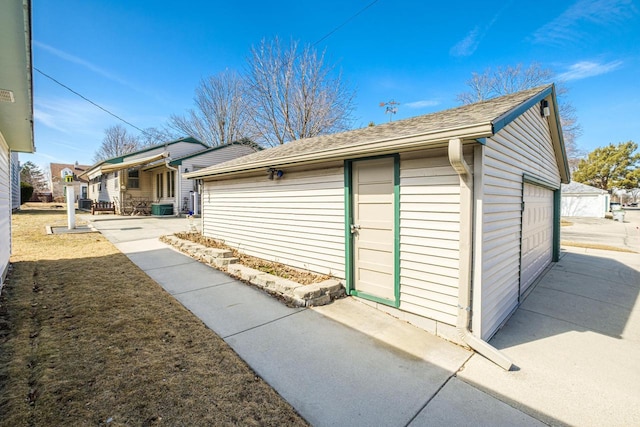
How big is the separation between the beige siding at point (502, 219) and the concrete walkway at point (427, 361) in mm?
438

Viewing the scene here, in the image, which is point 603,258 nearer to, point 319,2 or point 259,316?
point 259,316

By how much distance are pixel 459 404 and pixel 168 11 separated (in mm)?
12882

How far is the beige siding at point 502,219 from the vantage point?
325cm

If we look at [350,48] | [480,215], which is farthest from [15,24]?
[350,48]

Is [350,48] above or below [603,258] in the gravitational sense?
above

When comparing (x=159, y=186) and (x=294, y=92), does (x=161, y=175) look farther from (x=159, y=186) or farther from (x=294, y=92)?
(x=294, y=92)

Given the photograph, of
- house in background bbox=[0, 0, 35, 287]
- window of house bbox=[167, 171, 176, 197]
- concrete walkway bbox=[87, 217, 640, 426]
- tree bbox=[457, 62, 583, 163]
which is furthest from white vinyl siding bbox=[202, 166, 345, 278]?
tree bbox=[457, 62, 583, 163]

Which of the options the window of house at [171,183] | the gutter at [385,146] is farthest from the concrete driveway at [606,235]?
the window of house at [171,183]

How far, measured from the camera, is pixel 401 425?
6.84 ft

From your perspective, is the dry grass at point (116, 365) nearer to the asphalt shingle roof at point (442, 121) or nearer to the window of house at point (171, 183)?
the asphalt shingle roof at point (442, 121)

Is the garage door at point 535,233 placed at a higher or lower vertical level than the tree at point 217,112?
lower

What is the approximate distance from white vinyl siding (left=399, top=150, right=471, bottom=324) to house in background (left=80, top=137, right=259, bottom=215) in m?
14.7

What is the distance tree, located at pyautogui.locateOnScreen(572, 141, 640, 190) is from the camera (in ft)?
108

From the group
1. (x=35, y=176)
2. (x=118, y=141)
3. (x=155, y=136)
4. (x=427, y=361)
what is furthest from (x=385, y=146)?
(x=35, y=176)
